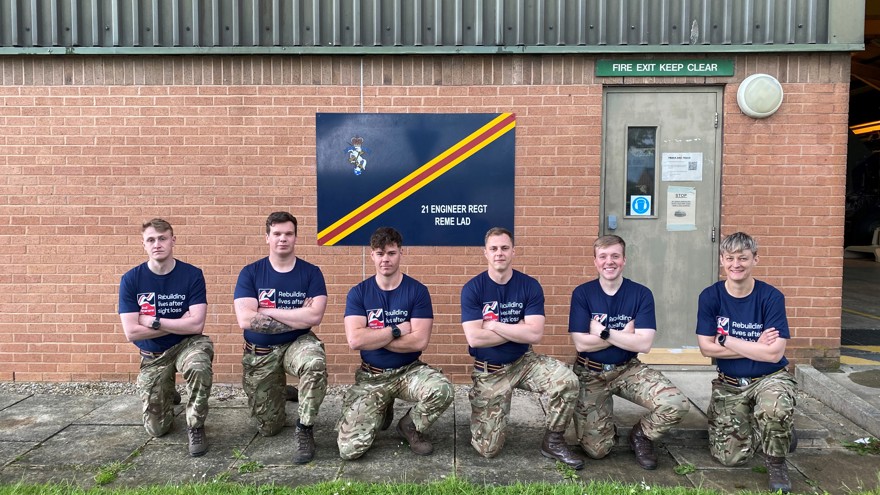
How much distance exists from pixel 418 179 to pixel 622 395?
2.70 metres

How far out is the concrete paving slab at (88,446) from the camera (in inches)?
166

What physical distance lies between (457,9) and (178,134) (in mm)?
2918

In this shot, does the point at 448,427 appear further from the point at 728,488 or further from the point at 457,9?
the point at 457,9

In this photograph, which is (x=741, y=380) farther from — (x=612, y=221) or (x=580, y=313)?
(x=612, y=221)

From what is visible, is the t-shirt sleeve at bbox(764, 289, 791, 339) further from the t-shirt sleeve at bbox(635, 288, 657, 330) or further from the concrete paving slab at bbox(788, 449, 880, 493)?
the concrete paving slab at bbox(788, 449, 880, 493)

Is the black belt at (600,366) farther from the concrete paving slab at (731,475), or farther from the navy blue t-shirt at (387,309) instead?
the navy blue t-shirt at (387,309)

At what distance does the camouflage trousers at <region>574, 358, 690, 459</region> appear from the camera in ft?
13.5

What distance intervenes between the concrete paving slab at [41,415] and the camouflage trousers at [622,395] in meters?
4.06

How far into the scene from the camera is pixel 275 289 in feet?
15.0

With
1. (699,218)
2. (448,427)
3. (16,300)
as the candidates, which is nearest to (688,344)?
(699,218)

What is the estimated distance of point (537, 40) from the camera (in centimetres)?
571

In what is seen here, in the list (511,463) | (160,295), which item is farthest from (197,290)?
(511,463)

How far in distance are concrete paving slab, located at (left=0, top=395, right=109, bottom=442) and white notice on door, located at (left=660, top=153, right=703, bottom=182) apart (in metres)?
5.67

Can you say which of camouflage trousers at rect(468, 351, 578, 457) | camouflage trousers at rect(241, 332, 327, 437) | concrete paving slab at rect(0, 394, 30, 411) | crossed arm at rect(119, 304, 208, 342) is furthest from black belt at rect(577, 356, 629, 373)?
concrete paving slab at rect(0, 394, 30, 411)
